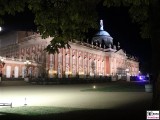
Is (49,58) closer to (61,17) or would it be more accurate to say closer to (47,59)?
(47,59)

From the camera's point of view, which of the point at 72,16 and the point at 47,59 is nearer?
the point at 72,16

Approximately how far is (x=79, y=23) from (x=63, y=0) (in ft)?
3.74

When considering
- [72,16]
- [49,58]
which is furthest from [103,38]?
[72,16]

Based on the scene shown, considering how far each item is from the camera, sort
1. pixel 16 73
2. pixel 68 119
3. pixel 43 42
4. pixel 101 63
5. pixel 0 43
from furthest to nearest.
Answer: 1. pixel 101 63
2. pixel 0 43
3. pixel 43 42
4. pixel 16 73
5. pixel 68 119

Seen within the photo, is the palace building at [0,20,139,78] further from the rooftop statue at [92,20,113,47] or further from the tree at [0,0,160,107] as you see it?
the tree at [0,0,160,107]

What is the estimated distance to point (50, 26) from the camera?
1295 centimetres

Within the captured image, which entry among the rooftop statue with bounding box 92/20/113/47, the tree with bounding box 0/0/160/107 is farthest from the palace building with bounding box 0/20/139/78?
the tree with bounding box 0/0/160/107

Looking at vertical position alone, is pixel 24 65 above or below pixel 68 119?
above

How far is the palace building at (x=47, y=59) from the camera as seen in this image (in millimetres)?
99125

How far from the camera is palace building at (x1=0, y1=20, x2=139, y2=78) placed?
9912 cm

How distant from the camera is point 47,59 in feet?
353

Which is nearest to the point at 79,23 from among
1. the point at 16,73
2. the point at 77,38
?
the point at 77,38

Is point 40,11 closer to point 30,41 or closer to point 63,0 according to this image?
point 63,0

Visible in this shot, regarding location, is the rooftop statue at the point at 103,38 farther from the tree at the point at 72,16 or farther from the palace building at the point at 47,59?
the tree at the point at 72,16
